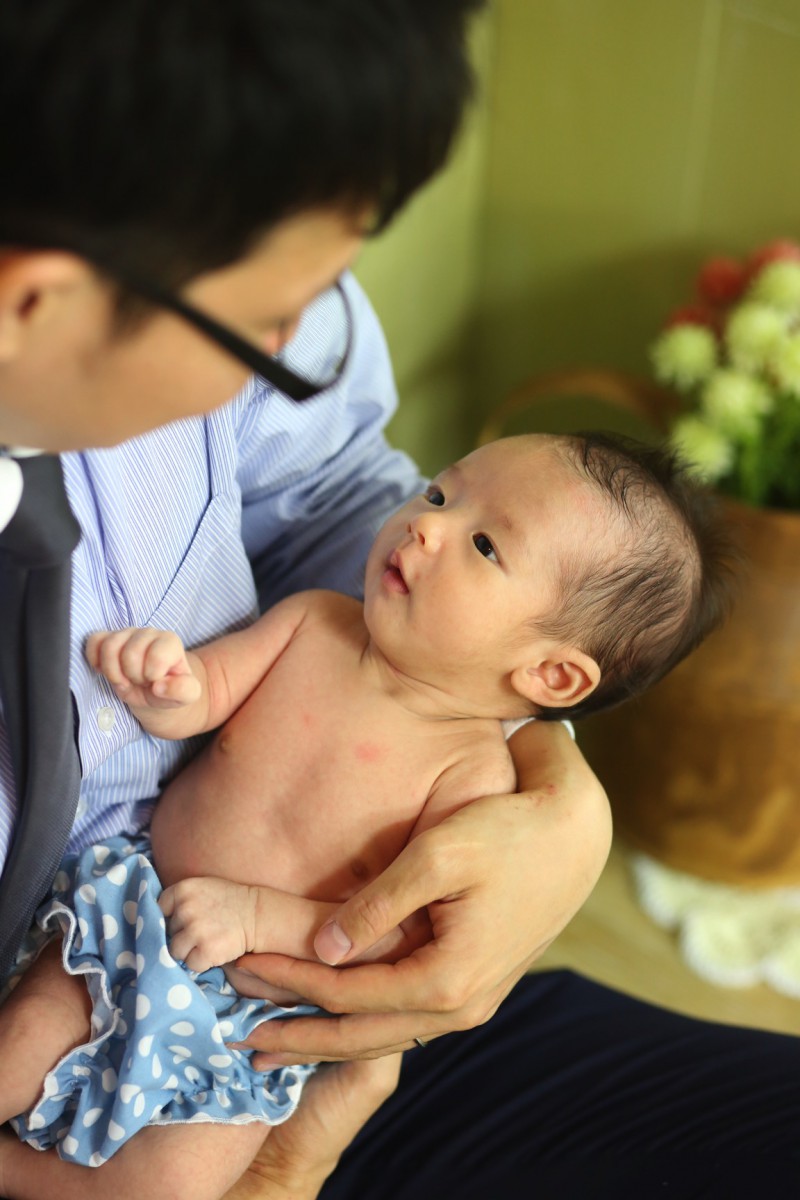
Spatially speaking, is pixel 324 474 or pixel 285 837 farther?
pixel 324 474

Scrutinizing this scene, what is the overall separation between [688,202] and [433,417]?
0.61 meters

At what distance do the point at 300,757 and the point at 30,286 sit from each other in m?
0.51

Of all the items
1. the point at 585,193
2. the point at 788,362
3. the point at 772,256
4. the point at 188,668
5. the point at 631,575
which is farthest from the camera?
the point at 585,193

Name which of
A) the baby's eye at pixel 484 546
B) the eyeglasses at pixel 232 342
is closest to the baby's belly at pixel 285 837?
the baby's eye at pixel 484 546

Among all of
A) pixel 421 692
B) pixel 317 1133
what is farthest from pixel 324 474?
pixel 317 1133

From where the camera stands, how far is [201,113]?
0.51 meters

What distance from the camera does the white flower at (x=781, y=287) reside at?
5.30 ft

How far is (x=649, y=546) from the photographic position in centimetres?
100

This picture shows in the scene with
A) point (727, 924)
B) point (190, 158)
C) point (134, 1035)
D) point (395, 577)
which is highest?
point (190, 158)

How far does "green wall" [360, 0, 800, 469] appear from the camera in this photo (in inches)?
74.9

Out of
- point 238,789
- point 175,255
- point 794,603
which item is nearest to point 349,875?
point 238,789

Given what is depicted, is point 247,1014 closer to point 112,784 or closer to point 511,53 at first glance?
point 112,784

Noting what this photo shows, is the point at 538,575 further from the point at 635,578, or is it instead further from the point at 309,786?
the point at 309,786

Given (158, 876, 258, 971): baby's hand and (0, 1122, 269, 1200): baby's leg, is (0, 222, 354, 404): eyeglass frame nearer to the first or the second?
(158, 876, 258, 971): baby's hand
